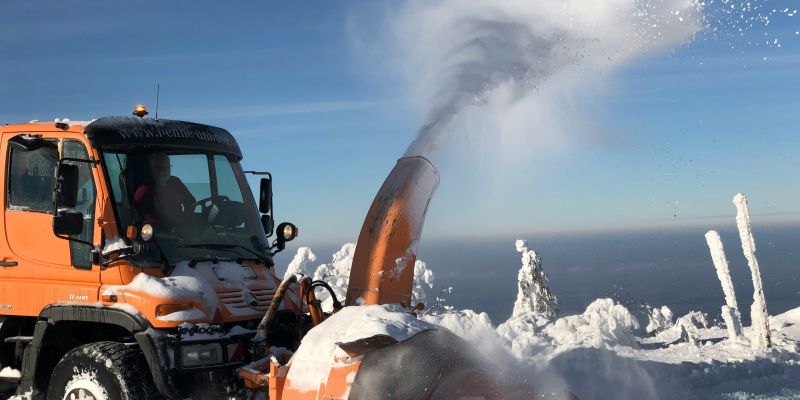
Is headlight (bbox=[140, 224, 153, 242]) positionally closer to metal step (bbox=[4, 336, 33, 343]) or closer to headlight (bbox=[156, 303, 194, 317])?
headlight (bbox=[156, 303, 194, 317])

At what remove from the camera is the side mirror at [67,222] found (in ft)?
17.7

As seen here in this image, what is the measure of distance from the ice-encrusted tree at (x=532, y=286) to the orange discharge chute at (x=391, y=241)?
2054 inches

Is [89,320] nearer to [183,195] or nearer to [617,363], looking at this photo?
[183,195]

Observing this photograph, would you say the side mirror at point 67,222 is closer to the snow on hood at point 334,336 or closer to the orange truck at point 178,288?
the orange truck at point 178,288

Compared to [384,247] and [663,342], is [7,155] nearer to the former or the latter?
[384,247]

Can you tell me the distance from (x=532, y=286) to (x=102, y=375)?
55.7 metres

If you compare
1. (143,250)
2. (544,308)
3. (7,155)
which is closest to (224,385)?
(143,250)

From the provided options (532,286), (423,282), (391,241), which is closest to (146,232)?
(391,241)

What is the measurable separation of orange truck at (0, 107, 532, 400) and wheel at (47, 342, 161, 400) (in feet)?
0.04

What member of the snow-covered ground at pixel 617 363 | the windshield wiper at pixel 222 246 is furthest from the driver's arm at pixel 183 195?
the snow-covered ground at pixel 617 363

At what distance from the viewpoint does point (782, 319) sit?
107 ft

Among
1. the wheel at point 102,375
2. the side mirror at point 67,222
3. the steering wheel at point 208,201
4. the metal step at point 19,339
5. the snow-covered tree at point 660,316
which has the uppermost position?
the steering wheel at point 208,201

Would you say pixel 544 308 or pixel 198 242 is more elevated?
pixel 198 242

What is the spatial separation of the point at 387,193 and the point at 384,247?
1.66 ft
